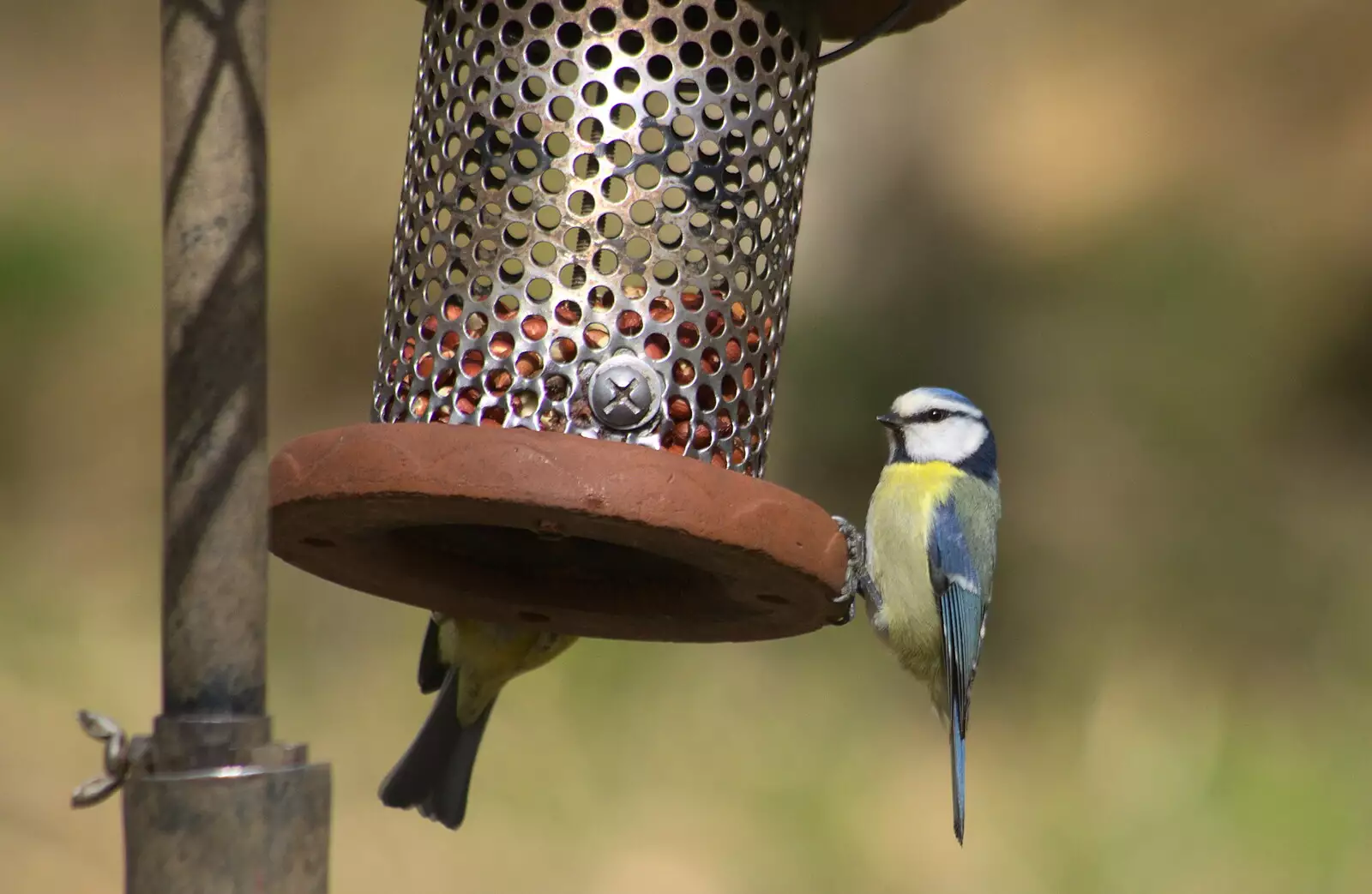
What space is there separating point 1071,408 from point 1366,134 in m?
1.81

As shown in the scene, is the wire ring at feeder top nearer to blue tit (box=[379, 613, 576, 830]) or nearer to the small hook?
blue tit (box=[379, 613, 576, 830])

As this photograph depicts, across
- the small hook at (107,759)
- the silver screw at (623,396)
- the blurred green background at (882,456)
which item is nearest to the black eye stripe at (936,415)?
the silver screw at (623,396)

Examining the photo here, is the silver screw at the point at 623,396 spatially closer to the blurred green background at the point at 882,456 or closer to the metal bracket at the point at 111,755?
the metal bracket at the point at 111,755

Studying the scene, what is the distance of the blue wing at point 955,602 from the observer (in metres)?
4.18

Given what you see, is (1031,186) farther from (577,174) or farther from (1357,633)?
(577,174)

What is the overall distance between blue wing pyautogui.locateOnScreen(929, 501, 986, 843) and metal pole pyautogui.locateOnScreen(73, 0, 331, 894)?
2.40 m

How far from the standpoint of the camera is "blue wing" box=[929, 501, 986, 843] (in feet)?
13.7

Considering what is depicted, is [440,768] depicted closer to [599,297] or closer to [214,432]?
[599,297]

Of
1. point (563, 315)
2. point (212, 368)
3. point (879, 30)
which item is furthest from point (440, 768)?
point (212, 368)

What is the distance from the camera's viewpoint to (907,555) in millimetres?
4199

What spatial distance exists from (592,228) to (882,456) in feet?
13.4

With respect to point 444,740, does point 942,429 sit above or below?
above

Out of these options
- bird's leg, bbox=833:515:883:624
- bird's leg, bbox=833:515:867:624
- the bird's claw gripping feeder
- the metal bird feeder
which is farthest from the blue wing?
the metal bird feeder

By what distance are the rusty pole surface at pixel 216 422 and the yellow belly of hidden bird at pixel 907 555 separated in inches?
93.4
